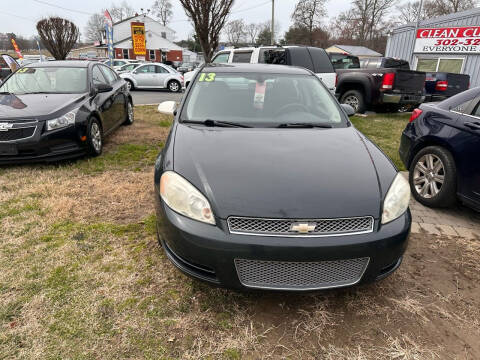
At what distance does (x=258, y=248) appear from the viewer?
179 centimetres

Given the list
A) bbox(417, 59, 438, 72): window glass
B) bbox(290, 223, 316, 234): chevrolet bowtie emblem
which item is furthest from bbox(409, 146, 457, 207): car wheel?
bbox(417, 59, 438, 72): window glass

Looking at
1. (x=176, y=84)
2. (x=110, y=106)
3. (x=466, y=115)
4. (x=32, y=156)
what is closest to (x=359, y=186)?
(x=466, y=115)

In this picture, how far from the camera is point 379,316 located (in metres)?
2.16

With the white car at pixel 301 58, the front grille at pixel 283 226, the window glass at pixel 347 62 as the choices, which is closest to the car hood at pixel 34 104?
the white car at pixel 301 58

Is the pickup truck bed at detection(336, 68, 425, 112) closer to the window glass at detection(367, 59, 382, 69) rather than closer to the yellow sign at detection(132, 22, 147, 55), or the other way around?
the window glass at detection(367, 59, 382, 69)

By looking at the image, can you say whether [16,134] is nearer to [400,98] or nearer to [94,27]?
[400,98]

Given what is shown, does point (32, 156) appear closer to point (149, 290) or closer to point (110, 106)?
point (110, 106)

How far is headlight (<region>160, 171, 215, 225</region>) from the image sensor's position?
192cm

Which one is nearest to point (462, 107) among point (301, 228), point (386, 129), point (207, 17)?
point (301, 228)

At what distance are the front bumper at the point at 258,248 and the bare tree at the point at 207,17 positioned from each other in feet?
39.3

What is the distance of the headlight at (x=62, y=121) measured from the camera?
4418 millimetres

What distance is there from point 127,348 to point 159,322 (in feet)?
0.80

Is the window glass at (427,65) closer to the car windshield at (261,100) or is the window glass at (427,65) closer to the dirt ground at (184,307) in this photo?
the car windshield at (261,100)

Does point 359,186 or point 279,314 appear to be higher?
point 359,186
